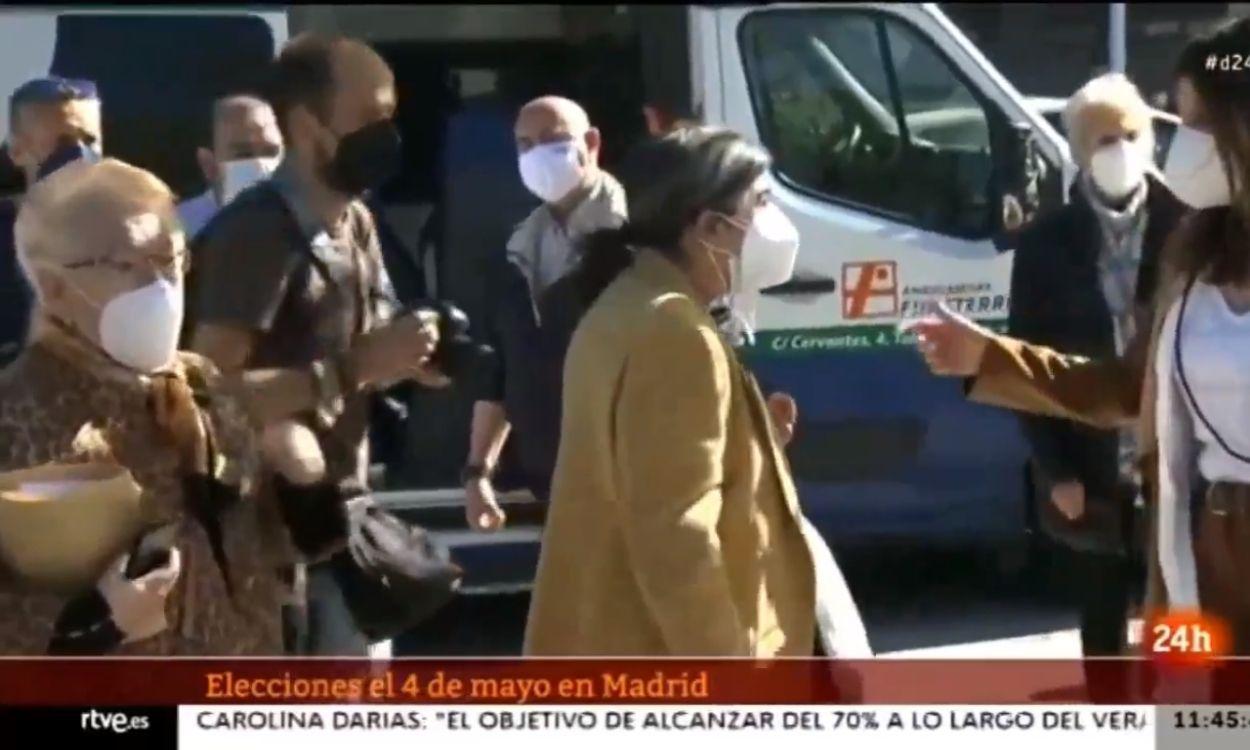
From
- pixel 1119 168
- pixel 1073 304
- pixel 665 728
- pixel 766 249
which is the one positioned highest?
pixel 1119 168

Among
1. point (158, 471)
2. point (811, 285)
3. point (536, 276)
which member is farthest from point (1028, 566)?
point (158, 471)

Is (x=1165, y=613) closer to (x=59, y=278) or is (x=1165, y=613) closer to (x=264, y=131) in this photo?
(x=264, y=131)

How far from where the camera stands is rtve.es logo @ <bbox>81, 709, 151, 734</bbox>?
2.78m

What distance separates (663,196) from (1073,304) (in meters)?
0.65

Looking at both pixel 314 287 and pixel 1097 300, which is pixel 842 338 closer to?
pixel 1097 300

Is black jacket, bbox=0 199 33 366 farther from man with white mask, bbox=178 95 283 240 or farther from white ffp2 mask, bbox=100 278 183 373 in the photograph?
man with white mask, bbox=178 95 283 240

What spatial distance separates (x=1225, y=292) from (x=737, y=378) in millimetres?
760

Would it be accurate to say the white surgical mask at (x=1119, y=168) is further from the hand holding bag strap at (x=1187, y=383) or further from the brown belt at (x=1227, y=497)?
the brown belt at (x=1227, y=497)

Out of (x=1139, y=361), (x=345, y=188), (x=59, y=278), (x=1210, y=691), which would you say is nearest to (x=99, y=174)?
(x=59, y=278)

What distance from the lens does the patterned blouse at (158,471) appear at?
258 centimetres

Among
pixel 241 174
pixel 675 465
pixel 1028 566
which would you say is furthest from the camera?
pixel 1028 566

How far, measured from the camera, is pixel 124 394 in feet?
8.52

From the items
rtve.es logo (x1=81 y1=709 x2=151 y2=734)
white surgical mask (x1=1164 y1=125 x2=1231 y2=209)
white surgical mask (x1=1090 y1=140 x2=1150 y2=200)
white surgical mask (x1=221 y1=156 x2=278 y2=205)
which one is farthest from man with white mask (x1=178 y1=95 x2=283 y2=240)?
white surgical mask (x1=1164 y1=125 x2=1231 y2=209)

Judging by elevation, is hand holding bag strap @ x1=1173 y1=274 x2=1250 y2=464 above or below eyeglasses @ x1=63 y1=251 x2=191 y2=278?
below
